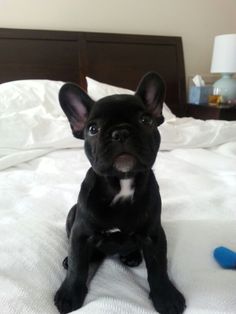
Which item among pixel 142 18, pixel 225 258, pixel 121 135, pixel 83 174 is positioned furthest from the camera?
pixel 142 18

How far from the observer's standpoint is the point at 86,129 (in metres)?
0.70

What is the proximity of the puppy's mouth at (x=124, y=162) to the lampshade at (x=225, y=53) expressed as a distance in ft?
7.78

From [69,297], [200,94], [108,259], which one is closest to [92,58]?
[200,94]

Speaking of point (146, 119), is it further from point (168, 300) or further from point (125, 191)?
point (168, 300)

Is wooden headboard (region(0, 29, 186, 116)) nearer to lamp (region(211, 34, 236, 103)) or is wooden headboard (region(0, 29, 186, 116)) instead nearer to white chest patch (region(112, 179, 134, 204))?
lamp (region(211, 34, 236, 103))

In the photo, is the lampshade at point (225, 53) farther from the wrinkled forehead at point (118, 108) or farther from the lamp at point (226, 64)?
the wrinkled forehead at point (118, 108)

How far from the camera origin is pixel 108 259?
2.62 feet

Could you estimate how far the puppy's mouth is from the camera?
24.3 inches

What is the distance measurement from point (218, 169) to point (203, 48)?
211 cm

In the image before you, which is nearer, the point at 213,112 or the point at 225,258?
the point at 225,258

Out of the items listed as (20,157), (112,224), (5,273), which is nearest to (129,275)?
(112,224)

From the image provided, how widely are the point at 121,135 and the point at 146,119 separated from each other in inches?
3.5

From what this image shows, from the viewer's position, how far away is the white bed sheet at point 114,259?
2.02 ft

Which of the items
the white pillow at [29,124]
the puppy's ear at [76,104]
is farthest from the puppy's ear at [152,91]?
the white pillow at [29,124]
